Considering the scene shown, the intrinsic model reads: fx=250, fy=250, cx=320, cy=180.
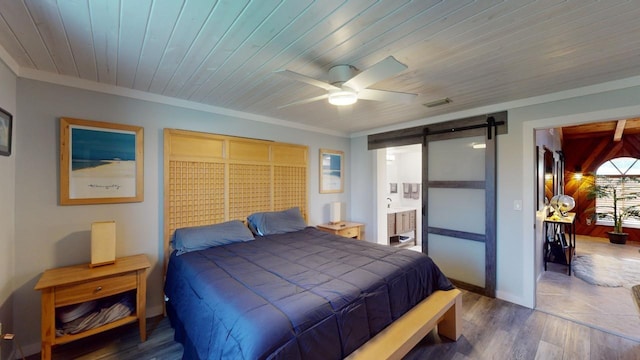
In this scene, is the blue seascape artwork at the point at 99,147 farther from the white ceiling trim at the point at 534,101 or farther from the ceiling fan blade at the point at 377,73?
the white ceiling trim at the point at 534,101

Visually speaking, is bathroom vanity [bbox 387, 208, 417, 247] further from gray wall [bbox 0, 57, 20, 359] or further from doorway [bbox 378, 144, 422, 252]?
gray wall [bbox 0, 57, 20, 359]

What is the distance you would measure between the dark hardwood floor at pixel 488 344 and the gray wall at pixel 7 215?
0.46m

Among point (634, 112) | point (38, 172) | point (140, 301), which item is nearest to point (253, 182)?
point (140, 301)

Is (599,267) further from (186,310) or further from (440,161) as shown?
(186,310)

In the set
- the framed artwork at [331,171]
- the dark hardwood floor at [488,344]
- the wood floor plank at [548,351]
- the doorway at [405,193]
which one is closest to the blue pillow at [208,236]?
the dark hardwood floor at [488,344]

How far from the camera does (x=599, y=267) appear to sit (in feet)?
13.6

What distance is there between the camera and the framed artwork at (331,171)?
14.7 feet

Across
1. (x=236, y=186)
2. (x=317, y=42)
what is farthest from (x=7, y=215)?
(x=317, y=42)

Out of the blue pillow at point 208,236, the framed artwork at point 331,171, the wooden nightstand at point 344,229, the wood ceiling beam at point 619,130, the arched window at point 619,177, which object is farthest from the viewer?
the arched window at point 619,177

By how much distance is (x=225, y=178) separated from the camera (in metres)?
3.29

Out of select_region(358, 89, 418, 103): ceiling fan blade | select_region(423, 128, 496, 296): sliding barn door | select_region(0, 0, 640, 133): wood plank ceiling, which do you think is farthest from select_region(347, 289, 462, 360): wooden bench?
select_region(0, 0, 640, 133): wood plank ceiling

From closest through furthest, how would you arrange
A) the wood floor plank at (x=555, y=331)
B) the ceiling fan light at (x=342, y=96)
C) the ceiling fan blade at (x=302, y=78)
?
the ceiling fan blade at (x=302, y=78)
the ceiling fan light at (x=342, y=96)
the wood floor plank at (x=555, y=331)

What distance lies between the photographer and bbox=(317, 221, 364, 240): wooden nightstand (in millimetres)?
4047

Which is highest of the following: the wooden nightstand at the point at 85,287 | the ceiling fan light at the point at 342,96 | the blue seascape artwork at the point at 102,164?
the ceiling fan light at the point at 342,96
